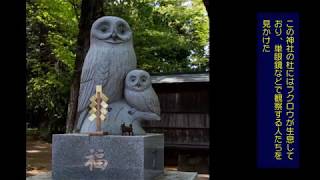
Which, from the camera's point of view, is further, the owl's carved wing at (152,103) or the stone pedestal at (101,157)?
the owl's carved wing at (152,103)

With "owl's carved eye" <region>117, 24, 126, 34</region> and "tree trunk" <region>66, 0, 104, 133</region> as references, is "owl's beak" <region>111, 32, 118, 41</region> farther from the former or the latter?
"tree trunk" <region>66, 0, 104, 133</region>

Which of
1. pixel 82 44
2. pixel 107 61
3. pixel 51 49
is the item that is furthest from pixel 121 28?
pixel 51 49

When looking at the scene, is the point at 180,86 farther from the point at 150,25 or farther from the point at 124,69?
the point at 124,69

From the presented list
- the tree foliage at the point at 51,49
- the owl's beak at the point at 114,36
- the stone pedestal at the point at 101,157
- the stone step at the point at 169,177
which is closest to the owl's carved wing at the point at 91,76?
the owl's beak at the point at 114,36

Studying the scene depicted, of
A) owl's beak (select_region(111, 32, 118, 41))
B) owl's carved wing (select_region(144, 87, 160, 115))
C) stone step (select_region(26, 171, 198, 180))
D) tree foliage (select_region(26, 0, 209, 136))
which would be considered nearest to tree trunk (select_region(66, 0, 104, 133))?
tree foliage (select_region(26, 0, 209, 136))

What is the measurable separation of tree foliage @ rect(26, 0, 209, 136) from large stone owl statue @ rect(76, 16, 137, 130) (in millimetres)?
4494

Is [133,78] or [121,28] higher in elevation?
[121,28]

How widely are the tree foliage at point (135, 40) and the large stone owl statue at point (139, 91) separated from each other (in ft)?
15.6

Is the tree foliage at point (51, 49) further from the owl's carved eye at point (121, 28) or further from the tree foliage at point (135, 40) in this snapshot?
the owl's carved eye at point (121, 28)

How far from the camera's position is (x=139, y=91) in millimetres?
6629

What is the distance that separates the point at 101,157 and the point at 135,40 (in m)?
6.95

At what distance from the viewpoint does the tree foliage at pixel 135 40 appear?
11508 millimetres

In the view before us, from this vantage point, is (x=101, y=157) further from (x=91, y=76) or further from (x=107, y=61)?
(x=107, y=61)
